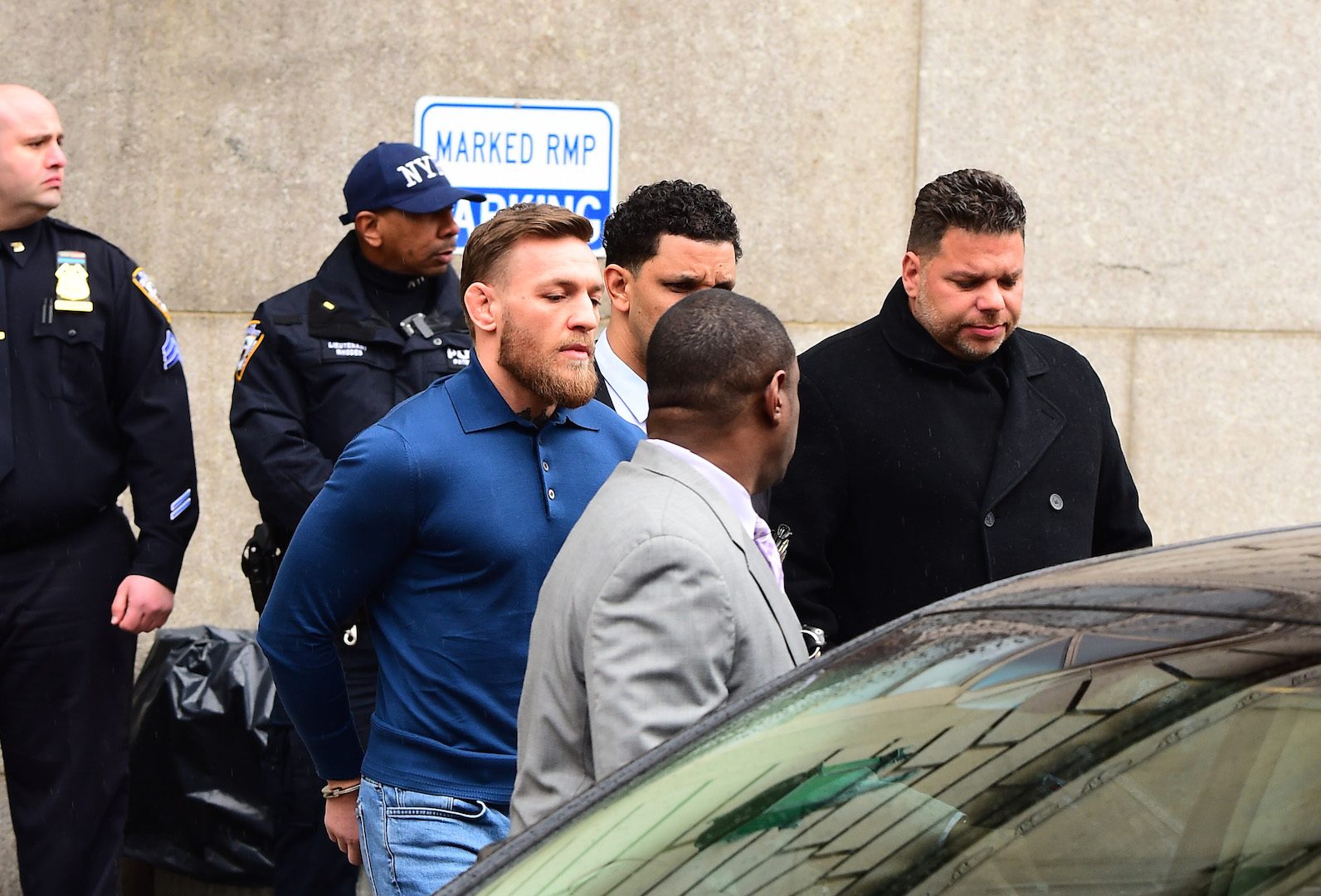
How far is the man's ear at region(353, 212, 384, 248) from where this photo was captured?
4.39 meters

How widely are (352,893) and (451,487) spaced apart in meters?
1.96

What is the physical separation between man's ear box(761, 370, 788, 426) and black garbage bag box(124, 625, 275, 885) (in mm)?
2607

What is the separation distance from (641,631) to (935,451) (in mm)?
1498

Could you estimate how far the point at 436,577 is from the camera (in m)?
2.88

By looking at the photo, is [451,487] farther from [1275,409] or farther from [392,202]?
[1275,409]

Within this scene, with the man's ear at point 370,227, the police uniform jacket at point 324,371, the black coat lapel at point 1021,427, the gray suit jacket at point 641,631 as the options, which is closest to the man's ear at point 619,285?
the police uniform jacket at point 324,371

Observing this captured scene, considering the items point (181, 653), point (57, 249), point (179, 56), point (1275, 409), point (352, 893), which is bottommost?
point (352, 893)

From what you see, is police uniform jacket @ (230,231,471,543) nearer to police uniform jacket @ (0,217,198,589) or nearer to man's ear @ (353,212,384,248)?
man's ear @ (353,212,384,248)

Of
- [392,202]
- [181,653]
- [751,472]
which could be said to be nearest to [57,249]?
[392,202]

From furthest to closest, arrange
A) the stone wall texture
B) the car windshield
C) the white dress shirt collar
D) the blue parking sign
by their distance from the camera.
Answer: the stone wall texture
the blue parking sign
the white dress shirt collar
the car windshield

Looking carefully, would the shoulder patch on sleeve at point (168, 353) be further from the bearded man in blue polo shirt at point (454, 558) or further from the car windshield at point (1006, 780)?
the car windshield at point (1006, 780)

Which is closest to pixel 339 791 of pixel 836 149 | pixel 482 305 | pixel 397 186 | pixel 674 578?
pixel 482 305

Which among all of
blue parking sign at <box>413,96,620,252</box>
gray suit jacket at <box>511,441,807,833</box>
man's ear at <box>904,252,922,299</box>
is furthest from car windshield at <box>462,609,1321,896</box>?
blue parking sign at <box>413,96,620,252</box>

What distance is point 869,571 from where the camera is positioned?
3547 millimetres
